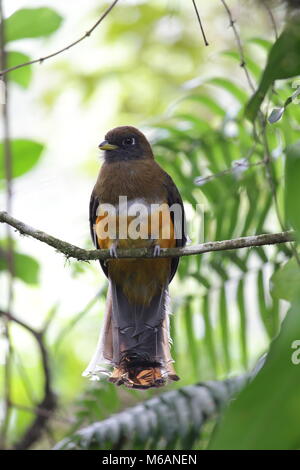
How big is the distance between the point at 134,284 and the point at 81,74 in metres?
3.85

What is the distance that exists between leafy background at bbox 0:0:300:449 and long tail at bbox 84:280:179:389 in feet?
0.58

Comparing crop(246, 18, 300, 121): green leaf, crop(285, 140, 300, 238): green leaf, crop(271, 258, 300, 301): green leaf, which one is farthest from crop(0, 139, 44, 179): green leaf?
crop(285, 140, 300, 238): green leaf

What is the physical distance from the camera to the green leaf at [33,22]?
93.7 inches

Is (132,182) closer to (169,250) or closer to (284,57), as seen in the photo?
(169,250)

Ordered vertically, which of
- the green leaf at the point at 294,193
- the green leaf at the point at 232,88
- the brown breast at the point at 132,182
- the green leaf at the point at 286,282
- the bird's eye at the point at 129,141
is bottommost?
the green leaf at the point at 286,282

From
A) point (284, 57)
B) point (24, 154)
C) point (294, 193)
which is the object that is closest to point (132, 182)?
point (24, 154)

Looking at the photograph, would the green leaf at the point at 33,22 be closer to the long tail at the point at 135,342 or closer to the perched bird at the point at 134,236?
the perched bird at the point at 134,236

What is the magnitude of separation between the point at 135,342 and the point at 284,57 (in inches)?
53.6

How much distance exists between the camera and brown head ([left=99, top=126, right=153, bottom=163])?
8.59ft

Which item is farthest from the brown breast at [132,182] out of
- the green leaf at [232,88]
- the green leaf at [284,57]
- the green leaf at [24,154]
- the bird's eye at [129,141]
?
the green leaf at [284,57]

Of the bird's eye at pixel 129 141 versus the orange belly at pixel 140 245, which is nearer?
the orange belly at pixel 140 245
